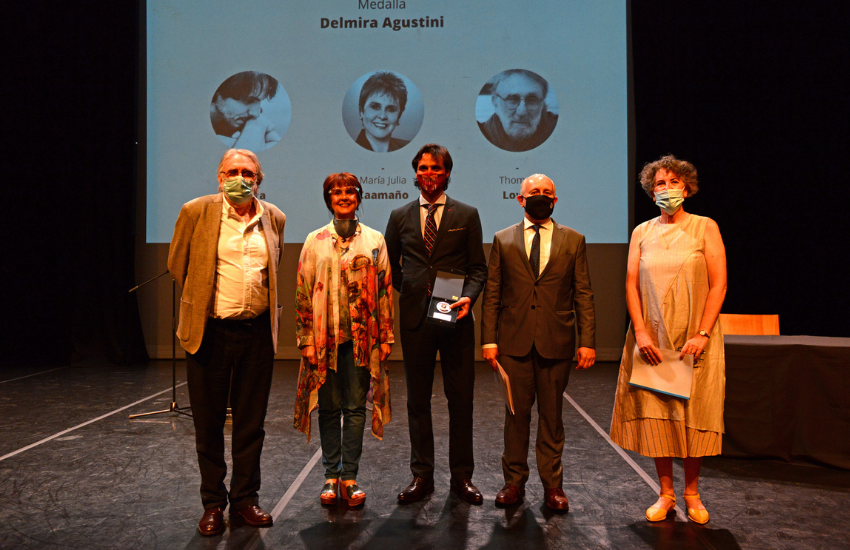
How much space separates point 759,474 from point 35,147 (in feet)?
23.1

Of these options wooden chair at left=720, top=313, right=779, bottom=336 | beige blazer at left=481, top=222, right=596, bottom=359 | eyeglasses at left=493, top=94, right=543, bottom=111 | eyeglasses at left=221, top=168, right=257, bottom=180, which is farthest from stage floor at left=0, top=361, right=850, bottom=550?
eyeglasses at left=493, top=94, right=543, bottom=111

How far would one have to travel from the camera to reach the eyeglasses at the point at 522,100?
562 cm

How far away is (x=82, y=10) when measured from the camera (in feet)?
19.8

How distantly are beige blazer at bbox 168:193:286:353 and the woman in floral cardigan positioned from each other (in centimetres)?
18

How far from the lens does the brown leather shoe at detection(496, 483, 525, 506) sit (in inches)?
94.5

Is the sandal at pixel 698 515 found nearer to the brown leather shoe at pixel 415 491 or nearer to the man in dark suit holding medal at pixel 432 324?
the man in dark suit holding medal at pixel 432 324

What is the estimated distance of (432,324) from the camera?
8.07 ft

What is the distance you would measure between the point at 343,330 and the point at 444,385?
0.51 m

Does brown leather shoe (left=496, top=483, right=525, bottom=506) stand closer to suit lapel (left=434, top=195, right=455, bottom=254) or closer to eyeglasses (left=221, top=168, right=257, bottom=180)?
suit lapel (left=434, top=195, right=455, bottom=254)

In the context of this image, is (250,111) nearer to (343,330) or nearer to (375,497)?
(343,330)

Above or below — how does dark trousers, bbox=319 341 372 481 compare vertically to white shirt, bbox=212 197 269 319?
below

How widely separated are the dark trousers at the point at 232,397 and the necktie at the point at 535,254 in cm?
112

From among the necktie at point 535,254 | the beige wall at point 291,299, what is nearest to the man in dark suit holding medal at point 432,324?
the necktie at point 535,254

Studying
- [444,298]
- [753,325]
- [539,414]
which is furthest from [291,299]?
[753,325]
